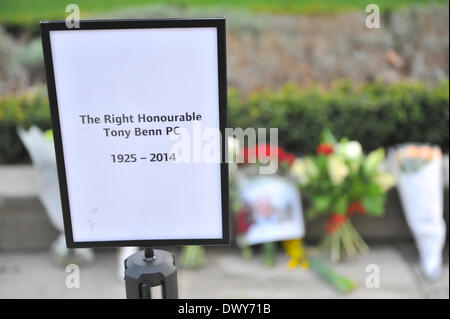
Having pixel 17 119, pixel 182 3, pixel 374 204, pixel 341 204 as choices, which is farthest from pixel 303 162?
pixel 182 3

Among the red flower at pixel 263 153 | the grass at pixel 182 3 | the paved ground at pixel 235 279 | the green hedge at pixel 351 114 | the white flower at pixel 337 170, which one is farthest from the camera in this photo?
the grass at pixel 182 3

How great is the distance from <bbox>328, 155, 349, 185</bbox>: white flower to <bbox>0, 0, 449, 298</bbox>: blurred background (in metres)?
0.13

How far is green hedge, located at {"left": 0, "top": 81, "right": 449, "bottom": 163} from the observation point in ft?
13.6

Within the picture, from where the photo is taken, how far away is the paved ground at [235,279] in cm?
343

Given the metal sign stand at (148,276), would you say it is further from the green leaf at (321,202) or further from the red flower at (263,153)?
the red flower at (263,153)

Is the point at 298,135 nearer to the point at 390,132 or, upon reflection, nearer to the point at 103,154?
the point at 390,132

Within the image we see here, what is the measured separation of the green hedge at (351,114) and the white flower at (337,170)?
0.63 meters

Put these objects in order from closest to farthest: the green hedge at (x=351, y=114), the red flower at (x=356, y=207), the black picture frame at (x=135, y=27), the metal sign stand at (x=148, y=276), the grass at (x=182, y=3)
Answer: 1. the black picture frame at (x=135, y=27)
2. the metal sign stand at (x=148, y=276)
3. the red flower at (x=356, y=207)
4. the green hedge at (x=351, y=114)
5. the grass at (x=182, y=3)

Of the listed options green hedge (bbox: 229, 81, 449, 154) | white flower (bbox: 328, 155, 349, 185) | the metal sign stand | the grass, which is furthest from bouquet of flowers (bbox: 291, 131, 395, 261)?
the grass

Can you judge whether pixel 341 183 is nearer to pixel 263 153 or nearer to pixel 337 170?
pixel 337 170

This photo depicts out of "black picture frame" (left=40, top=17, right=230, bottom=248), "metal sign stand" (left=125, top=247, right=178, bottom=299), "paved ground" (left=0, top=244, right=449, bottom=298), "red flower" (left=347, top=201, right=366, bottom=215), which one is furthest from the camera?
"red flower" (left=347, top=201, right=366, bottom=215)

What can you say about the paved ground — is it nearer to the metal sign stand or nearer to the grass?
the metal sign stand

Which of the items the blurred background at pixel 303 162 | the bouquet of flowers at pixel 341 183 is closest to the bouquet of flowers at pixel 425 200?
the blurred background at pixel 303 162

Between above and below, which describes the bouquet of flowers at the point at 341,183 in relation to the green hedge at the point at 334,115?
below
